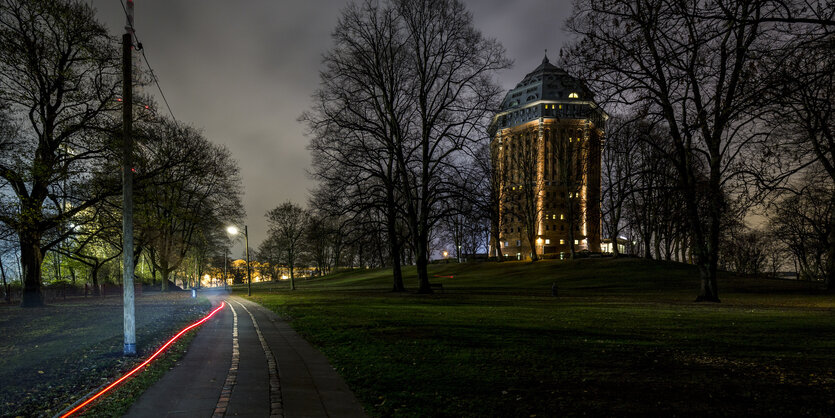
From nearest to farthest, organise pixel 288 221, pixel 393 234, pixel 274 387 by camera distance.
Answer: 1. pixel 274 387
2. pixel 393 234
3. pixel 288 221

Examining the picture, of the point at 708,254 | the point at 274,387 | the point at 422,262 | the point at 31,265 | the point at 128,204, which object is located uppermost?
the point at 128,204

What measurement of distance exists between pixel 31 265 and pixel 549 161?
2647 inches

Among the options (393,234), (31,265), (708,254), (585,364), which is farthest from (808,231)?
(31,265)

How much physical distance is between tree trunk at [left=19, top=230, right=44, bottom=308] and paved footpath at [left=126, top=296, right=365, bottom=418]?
16.5 meters

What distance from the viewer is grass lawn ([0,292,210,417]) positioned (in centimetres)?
561

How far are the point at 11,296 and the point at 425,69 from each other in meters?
31.9

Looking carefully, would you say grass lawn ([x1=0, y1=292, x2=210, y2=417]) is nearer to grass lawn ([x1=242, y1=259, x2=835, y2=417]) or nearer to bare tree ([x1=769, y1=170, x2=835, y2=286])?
grass lawn ([x1=242, y1=259, x2=835, y2=417])

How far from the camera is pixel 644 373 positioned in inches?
236

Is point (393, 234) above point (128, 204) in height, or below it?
below

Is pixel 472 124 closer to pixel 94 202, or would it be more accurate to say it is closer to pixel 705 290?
pixel 705 290

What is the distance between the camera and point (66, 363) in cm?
829

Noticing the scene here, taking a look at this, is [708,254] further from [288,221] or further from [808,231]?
[288,221]

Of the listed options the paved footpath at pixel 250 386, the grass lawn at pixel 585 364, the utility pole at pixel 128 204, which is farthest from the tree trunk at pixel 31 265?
the paved footpath at pixel 250 386

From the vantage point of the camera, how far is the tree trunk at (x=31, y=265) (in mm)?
20484
